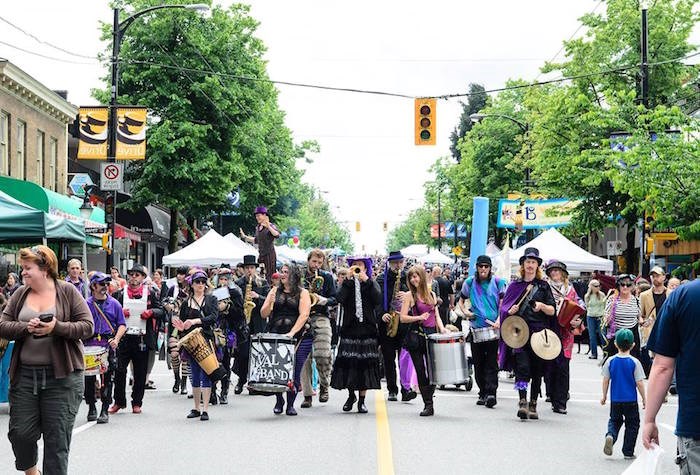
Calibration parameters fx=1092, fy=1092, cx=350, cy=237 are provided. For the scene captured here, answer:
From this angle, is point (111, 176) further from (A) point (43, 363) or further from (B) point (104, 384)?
(A) point (43, 363)

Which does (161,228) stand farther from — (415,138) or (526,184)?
(415,138)

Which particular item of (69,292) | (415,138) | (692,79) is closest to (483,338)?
(69,292)

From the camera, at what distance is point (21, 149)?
34.2 m

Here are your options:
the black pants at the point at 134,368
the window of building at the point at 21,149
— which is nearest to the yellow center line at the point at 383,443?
the black pants at the point at 134,368

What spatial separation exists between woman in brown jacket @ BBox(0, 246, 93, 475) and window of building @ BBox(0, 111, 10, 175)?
25.6 m

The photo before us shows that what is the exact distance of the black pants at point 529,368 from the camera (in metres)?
12.9

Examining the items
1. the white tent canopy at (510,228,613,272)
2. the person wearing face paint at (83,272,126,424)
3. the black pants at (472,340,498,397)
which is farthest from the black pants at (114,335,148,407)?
the white tent canopy at (510,228,613,272)

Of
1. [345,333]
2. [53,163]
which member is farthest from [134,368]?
[53,163]

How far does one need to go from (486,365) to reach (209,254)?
1566 cm

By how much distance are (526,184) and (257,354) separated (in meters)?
36.7

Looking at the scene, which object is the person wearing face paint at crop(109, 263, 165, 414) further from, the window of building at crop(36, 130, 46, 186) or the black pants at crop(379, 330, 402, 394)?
the window of building at crop(36, 130, 46, 186)

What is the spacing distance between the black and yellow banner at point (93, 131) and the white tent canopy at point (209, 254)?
345 centimetres

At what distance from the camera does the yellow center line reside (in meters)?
9.35

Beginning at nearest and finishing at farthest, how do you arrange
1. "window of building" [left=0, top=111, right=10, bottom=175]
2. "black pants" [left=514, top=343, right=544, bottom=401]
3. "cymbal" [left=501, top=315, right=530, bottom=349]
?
"black pants" [left=514, top=343, right=544, bottom=401] < "cymbal" [left=501, top=315, right=530, bottom=349] < "window of building" [left=0, top=111, right=10, bottom=175]
